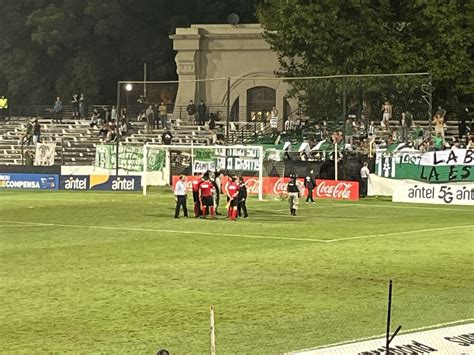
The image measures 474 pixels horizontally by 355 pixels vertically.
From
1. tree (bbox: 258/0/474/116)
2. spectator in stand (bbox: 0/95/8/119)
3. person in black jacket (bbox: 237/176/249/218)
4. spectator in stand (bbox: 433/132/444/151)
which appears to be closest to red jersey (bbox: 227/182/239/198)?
person in black jacket (bbox: 237/176/249/218)

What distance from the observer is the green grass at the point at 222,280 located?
1520 centimetres

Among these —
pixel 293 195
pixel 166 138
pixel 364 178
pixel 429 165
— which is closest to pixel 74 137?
pixel 166 138

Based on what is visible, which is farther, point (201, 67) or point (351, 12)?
point (201, 67)

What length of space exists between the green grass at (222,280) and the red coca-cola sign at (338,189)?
990cm

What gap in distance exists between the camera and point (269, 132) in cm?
5016

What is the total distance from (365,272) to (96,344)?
839 centimetres

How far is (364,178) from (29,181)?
1901 cm

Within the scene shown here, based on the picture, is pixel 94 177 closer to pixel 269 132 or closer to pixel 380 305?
pixel 269 132

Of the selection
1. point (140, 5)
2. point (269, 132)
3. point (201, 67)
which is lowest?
point (269, 132)

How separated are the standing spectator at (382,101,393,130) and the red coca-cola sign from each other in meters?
2.68

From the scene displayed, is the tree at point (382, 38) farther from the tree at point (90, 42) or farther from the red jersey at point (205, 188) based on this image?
the red jersey at point (205, 188)

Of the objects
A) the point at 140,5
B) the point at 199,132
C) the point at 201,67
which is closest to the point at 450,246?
the point at 199,132

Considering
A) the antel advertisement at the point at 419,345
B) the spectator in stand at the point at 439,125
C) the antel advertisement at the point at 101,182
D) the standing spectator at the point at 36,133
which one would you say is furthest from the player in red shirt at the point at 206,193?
the standing spectator at the point at 36,133

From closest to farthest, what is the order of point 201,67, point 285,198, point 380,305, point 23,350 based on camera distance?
point 23,350, point 380,305, point 285,198, point 201,67
